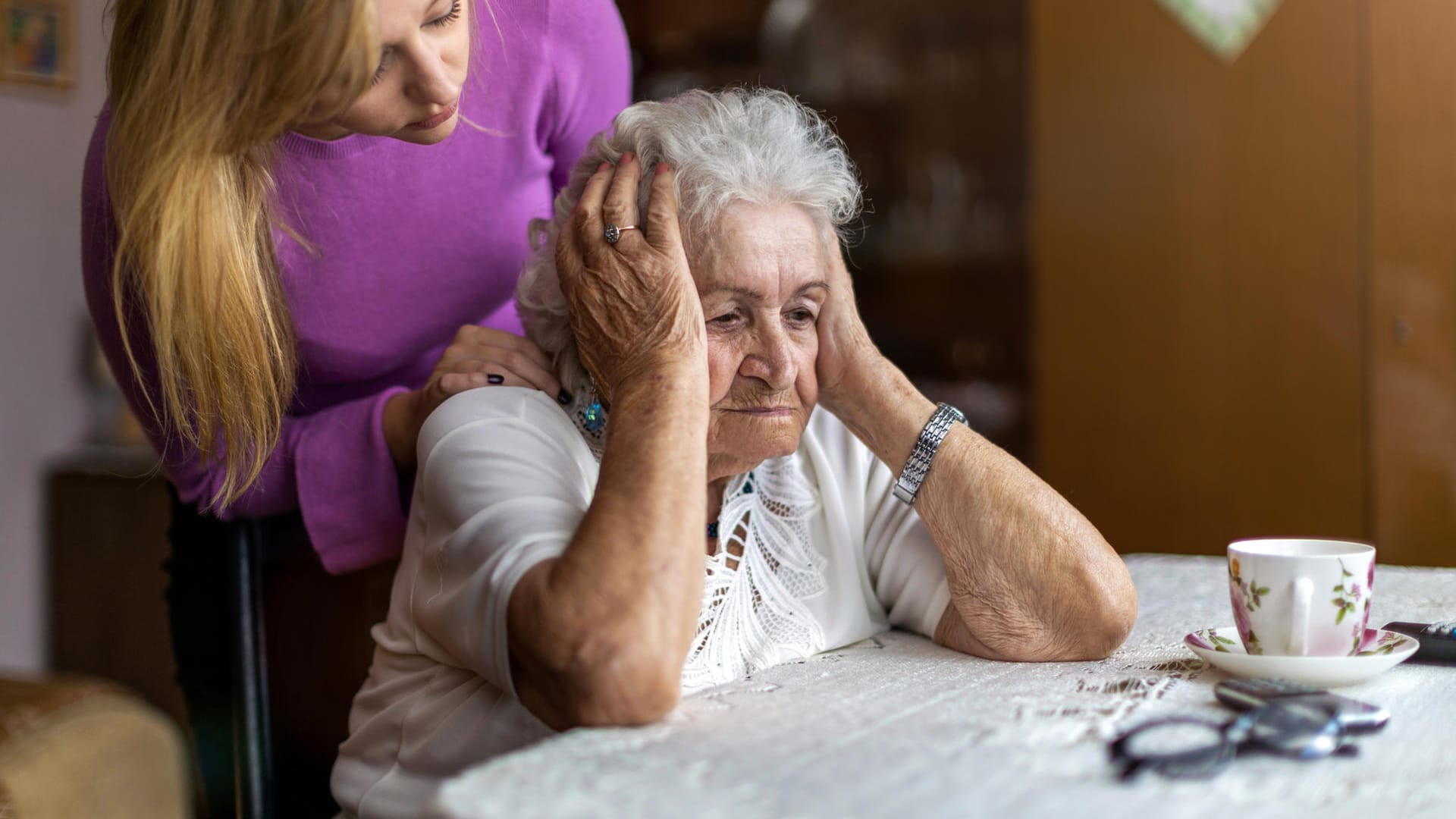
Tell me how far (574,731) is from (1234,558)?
1.83 ft

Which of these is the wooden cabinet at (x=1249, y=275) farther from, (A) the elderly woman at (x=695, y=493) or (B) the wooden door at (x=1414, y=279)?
(A) the elderly woman at (x=695, y=493)

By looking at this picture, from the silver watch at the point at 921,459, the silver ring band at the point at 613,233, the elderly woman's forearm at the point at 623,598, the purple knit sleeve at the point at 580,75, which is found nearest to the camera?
the elderly woman's forearm at the point at 623,598

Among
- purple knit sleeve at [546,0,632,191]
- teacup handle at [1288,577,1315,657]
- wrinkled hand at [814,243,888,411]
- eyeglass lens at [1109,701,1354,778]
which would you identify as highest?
purple knit sleeve at [546,0,632,191]

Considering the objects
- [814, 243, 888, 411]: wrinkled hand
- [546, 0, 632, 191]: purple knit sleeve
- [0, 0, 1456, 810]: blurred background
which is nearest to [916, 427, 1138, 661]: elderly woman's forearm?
[814, 243, 888, 411]: wrinkled hand

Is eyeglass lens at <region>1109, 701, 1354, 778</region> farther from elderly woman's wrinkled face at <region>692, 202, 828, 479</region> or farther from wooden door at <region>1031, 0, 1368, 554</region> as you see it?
wooden door at <region>1031, 0, 1368, 554</region>

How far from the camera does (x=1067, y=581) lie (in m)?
1.19

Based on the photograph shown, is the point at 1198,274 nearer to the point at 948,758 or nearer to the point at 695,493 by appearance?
the point at 695,493

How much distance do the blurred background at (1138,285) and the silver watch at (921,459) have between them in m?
2.03

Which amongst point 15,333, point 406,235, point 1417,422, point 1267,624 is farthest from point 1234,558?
point 15,333

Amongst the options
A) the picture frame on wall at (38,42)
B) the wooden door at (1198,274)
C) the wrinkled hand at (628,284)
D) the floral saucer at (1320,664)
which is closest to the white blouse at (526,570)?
the wrinkled hand at (628,284)

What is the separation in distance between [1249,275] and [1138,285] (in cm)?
30

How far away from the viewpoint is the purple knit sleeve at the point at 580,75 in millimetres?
1507

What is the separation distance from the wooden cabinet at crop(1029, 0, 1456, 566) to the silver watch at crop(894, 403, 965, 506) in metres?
2.26

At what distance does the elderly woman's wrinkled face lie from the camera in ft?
3.99
